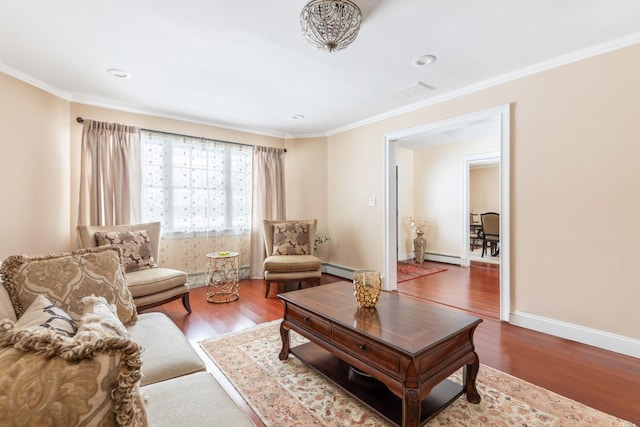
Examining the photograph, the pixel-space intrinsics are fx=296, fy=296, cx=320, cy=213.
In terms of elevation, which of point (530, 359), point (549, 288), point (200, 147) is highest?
point (200, 147)

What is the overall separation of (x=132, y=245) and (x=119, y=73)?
173 centimetres

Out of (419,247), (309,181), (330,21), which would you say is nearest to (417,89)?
(330,21)

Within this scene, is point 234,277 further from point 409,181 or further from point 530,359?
point 409,181

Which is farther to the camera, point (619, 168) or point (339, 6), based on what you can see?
point (619, 168)

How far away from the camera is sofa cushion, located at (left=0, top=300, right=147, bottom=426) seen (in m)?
0.59

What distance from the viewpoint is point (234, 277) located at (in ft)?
14.3

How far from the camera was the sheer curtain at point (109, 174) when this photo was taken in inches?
136

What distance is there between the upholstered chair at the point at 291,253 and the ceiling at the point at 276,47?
1769 millimetres

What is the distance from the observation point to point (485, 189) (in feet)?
29.5

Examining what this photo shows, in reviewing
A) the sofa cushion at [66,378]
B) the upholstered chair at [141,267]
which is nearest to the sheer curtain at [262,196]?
the upholstered chair at [141,267]

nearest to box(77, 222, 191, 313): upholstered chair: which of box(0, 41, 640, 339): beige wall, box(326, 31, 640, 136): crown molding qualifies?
box(0, 41, 640, 339): beige wall

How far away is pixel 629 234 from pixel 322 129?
3.85 metres

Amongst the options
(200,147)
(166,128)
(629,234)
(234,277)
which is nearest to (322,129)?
(200,147)

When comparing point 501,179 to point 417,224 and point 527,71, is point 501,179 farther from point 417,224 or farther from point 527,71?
point 417,224
